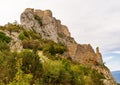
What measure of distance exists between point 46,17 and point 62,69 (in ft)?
201

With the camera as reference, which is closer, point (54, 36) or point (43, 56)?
point (43, 56)

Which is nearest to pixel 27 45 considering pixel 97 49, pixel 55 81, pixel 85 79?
pixel 85 79

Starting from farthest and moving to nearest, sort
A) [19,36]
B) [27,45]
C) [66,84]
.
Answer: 1. [19,36]
2. [27,45]
3. [66,84]

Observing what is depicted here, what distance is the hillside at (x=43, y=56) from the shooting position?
30.3m

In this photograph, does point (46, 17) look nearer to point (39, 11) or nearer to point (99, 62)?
point (39, 11)

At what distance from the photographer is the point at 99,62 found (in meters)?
102

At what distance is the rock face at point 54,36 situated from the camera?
94375 mm

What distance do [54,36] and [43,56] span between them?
42.8m

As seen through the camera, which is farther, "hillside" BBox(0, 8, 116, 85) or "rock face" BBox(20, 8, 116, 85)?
"rock face" BBox(20, 8, 116, 85)

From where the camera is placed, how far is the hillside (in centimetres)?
3028

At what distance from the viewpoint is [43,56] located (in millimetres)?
55844

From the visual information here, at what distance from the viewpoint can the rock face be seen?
94.4m

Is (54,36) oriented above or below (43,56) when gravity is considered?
above

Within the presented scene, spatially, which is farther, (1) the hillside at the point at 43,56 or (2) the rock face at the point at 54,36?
(2) the rock face at the point at 54,36
